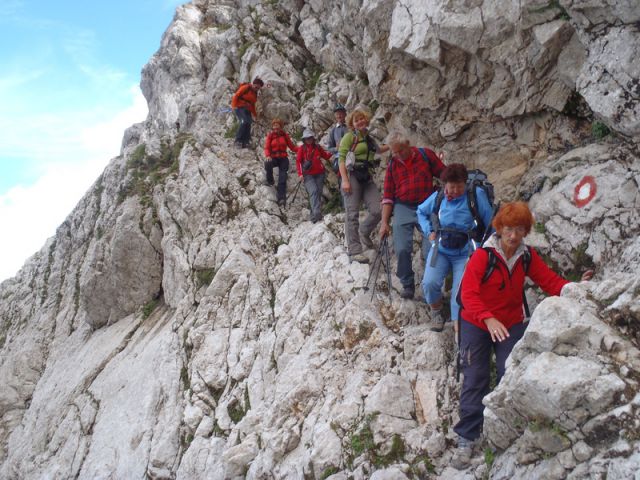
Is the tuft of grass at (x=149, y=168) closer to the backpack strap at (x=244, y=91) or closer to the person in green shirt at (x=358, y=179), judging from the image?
the backpack strap at (x=244, y=91)

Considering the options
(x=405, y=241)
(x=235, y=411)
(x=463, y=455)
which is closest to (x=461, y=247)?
(x=405, y=241)

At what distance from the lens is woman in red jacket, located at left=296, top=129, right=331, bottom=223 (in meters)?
13.7

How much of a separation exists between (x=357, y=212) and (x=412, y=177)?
95.9 inches

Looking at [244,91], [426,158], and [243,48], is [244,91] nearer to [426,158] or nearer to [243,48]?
[243,48]

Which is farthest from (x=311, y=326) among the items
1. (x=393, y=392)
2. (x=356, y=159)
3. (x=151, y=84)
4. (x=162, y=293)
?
(x=151, y=84)

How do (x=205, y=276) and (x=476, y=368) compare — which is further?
(x=205, y=276)

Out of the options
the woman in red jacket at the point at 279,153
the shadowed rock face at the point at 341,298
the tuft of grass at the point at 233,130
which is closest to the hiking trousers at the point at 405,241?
the shadowed rock face at the point at 341,298

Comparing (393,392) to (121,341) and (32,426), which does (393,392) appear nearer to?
(121,341)

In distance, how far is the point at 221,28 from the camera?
27.6 meters

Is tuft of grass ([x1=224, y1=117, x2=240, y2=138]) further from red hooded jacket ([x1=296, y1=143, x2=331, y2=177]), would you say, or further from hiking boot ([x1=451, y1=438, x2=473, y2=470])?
hiking boot ([x1=451, y1=438, x2=473, y2=470])

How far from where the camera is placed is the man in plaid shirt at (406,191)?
9.20 m

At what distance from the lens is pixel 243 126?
1797cm

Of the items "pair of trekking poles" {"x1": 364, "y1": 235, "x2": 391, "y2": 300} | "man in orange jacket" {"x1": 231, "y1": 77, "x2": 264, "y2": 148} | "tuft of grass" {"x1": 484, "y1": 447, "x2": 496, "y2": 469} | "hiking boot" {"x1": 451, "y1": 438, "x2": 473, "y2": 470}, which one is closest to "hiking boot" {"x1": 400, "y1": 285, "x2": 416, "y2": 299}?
"pair of trekking poles" {"x1": 364, "y1": 235, "x2": 391, "y2": 300}

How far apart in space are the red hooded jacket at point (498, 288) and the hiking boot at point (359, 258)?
485 cm
